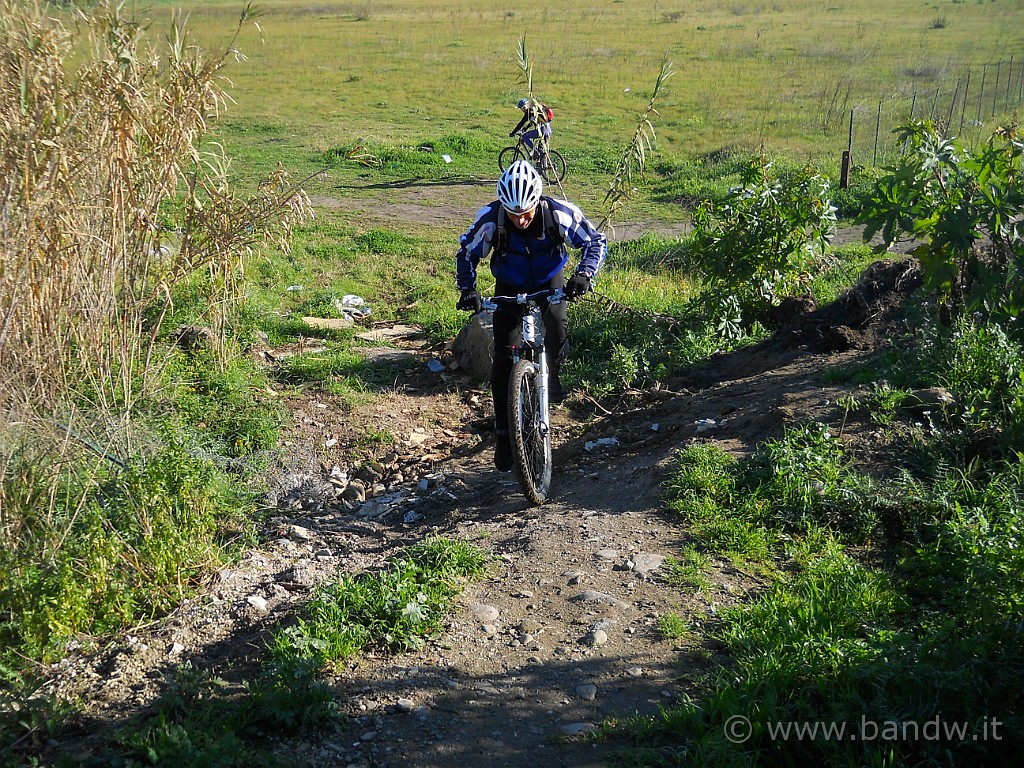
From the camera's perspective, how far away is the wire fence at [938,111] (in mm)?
16984

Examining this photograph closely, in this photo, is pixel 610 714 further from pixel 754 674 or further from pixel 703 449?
pixel 703 449

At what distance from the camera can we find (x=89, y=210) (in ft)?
16.7

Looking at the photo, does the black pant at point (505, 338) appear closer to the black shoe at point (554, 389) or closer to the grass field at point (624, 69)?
the black shoe at point (554, 389)

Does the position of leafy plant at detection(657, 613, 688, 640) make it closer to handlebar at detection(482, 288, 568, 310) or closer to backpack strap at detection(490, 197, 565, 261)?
handlebar at detection(482, 288, 568, 310)

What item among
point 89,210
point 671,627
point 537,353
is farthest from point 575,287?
point 89,210

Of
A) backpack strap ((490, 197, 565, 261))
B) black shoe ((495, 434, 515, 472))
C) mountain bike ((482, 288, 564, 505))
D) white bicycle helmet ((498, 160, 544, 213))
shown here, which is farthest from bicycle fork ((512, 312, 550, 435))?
white bicycle helmet ((498, 160, 544, 213))

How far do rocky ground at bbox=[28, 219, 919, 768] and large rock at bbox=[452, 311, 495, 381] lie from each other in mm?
135

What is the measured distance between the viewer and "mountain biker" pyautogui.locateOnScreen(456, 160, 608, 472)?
528cm

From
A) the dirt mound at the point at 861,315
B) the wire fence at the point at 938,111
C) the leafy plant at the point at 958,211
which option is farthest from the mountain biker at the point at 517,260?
the wire fence at the point at 938,111

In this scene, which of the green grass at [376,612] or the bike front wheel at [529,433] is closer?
the green grass at [376,612]

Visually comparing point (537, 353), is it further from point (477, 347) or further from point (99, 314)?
point (99, 314)

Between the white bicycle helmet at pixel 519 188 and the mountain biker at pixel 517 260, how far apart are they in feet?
0.20

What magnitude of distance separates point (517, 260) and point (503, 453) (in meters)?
1.16

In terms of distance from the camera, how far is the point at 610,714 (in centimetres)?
324
